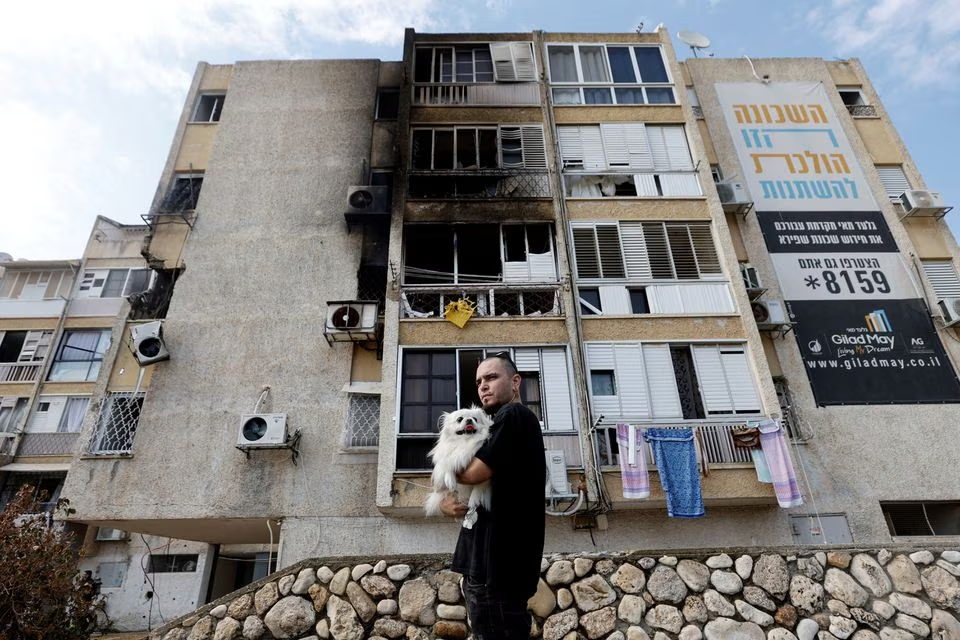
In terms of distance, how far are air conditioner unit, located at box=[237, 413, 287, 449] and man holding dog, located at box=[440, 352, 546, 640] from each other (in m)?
8.27

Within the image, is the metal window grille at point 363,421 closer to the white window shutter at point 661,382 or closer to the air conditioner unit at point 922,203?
the white window shutter at point 661,382

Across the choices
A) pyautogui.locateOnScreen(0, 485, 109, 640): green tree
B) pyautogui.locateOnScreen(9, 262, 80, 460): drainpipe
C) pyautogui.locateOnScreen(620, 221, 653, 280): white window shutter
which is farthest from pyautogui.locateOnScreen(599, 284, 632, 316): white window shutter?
pyautogui.locateOnScreen(9, 262, 80, 460): drainpipe

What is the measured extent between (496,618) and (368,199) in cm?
1131

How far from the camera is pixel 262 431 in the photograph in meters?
10.0

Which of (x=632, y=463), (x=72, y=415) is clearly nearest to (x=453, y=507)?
(x=632, y=463)

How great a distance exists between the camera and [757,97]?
1548 centimetres

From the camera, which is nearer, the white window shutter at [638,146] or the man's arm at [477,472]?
the man's arm at [477,472]

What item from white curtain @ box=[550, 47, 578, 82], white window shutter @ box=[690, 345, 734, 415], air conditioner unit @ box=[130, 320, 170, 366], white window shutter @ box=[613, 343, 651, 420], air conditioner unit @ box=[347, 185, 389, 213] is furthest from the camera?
white curtain @ box=[550, 47, 578, 82]

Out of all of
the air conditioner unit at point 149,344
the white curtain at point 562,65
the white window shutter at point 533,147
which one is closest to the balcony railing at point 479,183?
the white window shutter at point 533,147

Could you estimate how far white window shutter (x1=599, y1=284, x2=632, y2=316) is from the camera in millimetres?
11000

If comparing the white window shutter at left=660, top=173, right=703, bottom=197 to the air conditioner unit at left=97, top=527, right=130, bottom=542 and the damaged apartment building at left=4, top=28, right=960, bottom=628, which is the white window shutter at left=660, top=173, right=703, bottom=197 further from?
the air conditioner unit at left=97, top=527, right=130, bottom=542

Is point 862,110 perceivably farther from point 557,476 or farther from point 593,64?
point 557,476

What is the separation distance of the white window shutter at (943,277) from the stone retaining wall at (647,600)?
11.5 metres

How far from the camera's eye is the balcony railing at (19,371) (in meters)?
19.3
